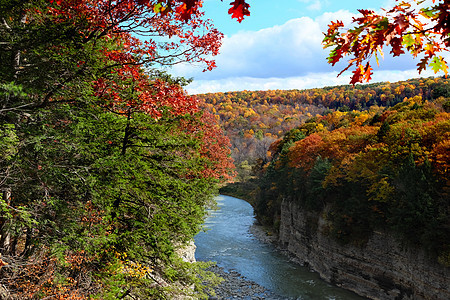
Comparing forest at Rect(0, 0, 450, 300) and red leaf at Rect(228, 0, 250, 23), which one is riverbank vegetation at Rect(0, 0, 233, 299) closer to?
forest at Rect(0, 0, 450, 300)

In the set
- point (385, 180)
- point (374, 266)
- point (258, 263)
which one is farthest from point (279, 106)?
point (374, 266)

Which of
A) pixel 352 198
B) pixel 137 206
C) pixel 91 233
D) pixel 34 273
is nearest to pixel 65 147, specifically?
pixel 91 233

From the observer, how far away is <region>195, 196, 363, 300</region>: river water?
25.2m

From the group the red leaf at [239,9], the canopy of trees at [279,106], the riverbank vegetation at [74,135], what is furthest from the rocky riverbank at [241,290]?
the canopy of trees at [279,106]

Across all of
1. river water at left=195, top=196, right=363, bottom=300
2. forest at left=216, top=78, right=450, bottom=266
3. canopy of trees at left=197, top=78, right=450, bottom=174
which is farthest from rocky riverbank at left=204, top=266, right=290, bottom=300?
canopy of trees at left=197, top=78, right=450, bottom=174

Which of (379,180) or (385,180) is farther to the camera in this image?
(379,180)

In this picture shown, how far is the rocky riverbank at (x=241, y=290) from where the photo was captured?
23797mm

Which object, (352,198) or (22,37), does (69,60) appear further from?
(352,198)

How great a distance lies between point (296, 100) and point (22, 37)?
5796 inches

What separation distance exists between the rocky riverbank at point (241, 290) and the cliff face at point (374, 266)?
6.75m

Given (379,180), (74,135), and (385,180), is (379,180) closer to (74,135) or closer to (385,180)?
(385,180)

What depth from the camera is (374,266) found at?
81.9ft

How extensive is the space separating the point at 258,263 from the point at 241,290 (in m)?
6.60

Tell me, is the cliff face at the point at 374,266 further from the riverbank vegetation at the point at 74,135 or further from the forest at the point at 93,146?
the riverbank vegetation at the point at 74,135
